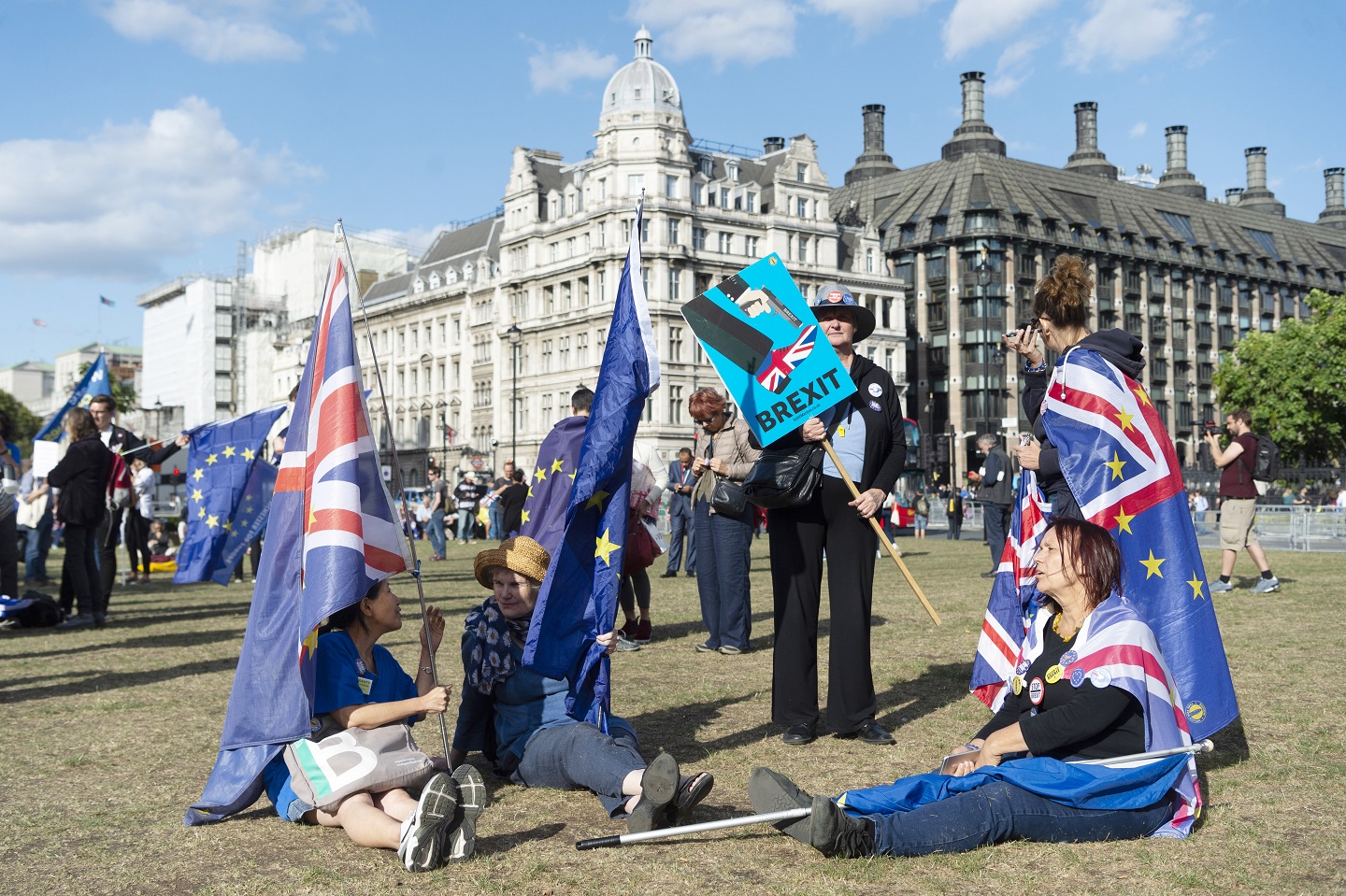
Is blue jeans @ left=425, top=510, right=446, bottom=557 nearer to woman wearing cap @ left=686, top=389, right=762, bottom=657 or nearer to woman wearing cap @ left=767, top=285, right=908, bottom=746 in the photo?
woman wearing cap @ left=686, top=389, right=762, bottom=657

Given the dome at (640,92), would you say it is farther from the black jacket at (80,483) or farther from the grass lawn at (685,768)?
the grass lawn at (685,768)

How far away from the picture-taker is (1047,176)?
86.4 metres

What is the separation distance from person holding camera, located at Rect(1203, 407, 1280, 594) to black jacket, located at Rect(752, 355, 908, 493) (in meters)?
9.19

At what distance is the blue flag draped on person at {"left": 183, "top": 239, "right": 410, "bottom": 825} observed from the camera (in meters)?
4.71

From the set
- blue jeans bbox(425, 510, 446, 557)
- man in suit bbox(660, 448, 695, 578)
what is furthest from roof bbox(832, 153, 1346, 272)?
man in suit bbox(660, 448, 695, 578)

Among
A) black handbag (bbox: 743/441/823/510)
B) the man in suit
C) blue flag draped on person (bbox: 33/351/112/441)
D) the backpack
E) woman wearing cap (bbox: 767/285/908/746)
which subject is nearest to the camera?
black handbag (bbox: 743/441/823/510)

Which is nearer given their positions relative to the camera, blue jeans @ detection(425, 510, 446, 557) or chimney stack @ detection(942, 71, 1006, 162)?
blue jeans @ detection(425, 510, 446, 557)

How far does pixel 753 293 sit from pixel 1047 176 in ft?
280

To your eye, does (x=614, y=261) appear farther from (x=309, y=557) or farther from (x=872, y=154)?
(x=309, y=557)

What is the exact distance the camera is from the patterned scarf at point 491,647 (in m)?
5.35

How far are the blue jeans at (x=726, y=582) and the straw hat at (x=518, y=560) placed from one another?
427cm

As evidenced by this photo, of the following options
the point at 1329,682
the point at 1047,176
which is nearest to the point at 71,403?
the point at 1329,682

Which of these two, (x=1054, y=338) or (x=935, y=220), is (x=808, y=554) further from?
(x=935, y=220)

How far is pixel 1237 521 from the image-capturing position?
14.6 meters
